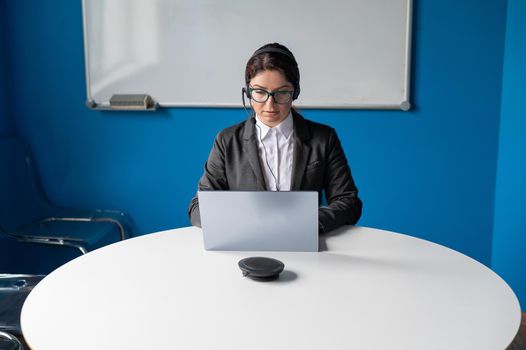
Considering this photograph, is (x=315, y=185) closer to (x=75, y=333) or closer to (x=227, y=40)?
(x=75, y=333)

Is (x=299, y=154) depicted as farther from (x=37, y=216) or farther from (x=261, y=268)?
(x=37, y=216)

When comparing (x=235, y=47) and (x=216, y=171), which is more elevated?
(x=235, y=47)

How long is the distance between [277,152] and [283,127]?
0.30 feet

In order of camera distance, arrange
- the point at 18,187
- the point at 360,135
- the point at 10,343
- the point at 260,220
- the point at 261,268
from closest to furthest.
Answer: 1. the point at 261,268
2. the point at 260,220
3. the point at 10,343
4. the point at 360,135
5. the point at 18,187

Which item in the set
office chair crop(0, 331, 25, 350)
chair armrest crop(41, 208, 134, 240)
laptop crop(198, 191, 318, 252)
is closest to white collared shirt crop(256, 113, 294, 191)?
laptop crop(198, 191, 318, 252)

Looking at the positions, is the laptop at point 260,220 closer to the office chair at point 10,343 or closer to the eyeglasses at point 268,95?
the eyeglasses at point 268,95

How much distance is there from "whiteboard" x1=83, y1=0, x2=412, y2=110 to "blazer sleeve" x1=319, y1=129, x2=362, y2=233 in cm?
94

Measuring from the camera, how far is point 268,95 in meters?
1.62

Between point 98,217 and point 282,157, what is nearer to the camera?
point 282,157

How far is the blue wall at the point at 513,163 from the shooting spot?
2.38 meters

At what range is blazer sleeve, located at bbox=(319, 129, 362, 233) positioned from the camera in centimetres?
166

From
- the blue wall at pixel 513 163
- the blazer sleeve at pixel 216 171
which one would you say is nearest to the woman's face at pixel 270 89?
the blazer sleeve at pixel 216 171

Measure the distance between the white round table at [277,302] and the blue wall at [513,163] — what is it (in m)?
1.21

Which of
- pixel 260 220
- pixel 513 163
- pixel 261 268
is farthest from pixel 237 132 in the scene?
pixel 513 163
